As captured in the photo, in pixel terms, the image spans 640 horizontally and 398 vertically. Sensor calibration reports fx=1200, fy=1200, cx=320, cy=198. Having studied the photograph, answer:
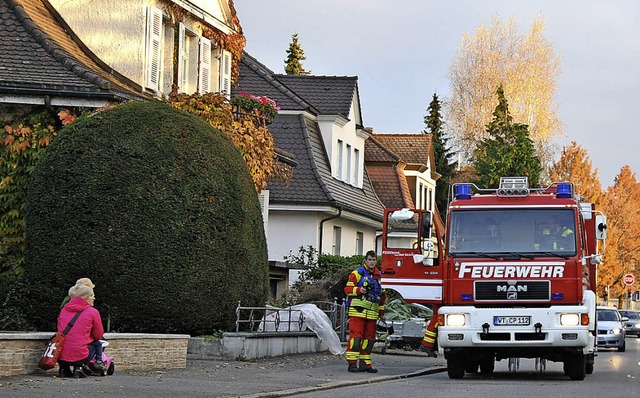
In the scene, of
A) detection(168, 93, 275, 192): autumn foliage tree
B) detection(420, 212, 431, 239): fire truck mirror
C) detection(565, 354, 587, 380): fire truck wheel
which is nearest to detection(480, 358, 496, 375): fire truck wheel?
detection(565, 354, 587, 380): fire truck wheel

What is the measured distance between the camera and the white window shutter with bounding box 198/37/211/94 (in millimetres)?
28812

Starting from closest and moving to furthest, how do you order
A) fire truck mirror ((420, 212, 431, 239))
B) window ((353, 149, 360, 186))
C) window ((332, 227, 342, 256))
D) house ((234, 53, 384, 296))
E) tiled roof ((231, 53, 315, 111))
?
1. fire truck mirror ((420, 212, 431, 239))
2. house ((234, 53, 384, 296))
3. tiled roof ((231, 53, 315, 111))
4. window ((332, 227, 342, 256))
5. window ((353, 149, 360, 186))

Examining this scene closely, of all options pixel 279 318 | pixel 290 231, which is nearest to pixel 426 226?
pixel 279 318

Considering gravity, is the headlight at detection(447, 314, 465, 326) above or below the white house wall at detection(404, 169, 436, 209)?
below

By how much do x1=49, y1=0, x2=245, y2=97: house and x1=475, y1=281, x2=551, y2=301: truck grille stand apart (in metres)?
9.73

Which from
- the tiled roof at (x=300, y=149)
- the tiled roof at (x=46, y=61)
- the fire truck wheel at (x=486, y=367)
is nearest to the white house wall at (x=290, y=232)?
the tiled roof at (x=300, y=149)

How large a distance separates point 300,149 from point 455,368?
66.9 feet

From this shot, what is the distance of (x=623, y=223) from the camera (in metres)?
84.3

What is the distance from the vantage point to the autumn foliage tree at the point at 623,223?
8194 cm

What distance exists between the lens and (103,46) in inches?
1017

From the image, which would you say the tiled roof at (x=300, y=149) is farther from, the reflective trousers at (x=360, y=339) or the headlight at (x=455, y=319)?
the headlight at (x=455, y=319)

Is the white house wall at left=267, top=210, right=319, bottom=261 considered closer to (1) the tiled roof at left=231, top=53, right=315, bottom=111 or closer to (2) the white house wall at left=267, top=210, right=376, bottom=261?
Result: (2) the white house wall at left=267, top=210, right=376, bottom=261

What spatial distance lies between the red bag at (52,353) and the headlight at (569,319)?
26.1 ft

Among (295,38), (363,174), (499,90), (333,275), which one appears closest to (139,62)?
(333,275)
